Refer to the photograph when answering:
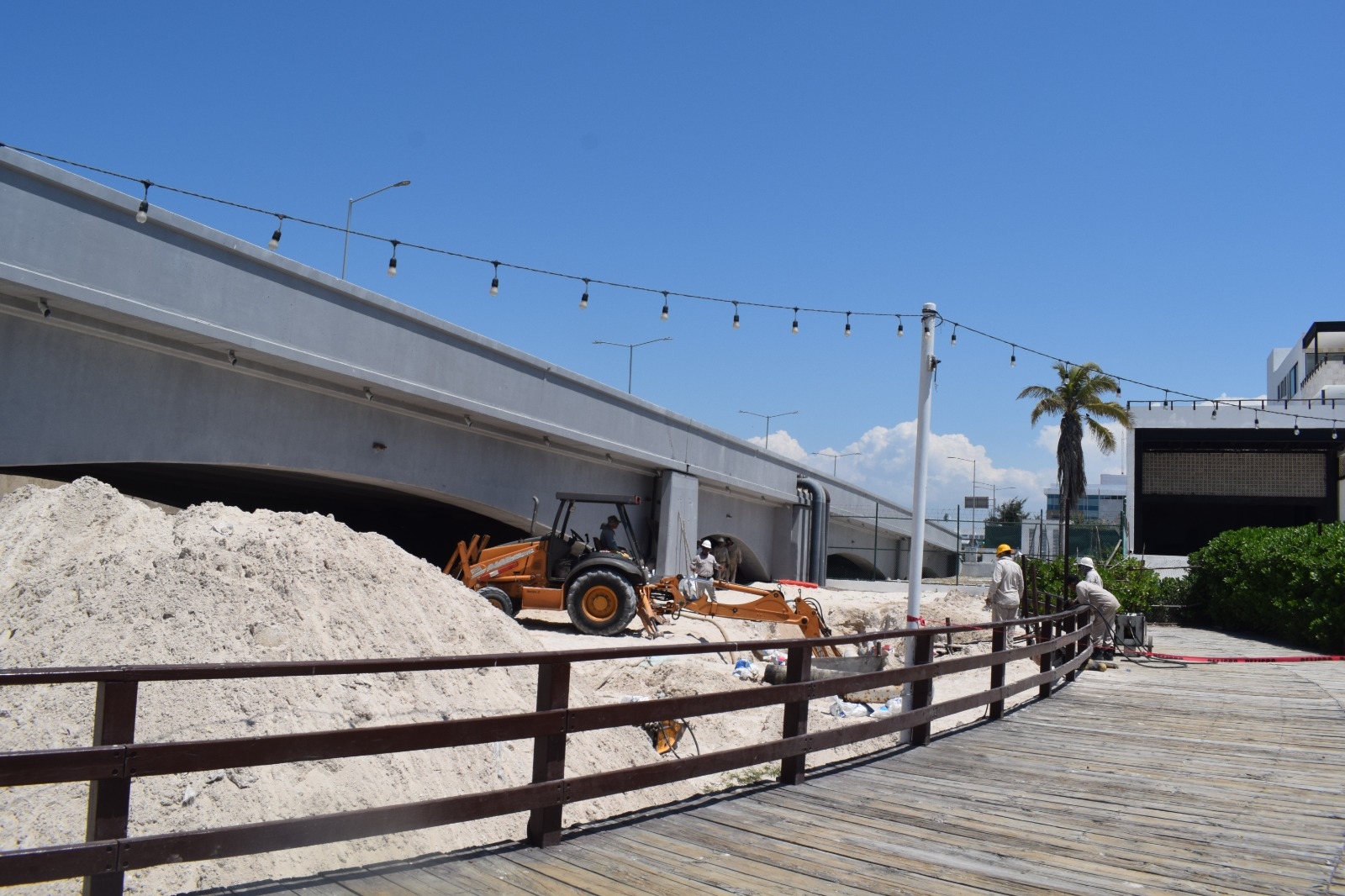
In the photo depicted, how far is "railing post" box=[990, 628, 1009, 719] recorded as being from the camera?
34.4ft

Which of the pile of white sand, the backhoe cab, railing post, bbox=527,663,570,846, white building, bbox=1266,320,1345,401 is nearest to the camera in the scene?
railing post, bbox=527,663,570,846

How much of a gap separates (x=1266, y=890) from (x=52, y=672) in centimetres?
563

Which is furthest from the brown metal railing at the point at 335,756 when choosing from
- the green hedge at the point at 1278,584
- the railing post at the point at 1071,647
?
the green hedge at the point at 1278,584

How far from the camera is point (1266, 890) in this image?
5145mm


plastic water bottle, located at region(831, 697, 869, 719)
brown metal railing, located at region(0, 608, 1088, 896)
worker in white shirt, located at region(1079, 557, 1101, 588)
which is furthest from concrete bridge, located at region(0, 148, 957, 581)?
brown metal railing, located at region(0, 608, 1088, 896)

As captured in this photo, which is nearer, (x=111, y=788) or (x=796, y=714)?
(x=111, y=788)

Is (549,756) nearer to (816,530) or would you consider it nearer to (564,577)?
(564,577)

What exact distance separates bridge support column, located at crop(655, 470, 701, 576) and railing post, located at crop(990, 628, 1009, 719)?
18.5m

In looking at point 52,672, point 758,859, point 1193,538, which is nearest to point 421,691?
point 758,859

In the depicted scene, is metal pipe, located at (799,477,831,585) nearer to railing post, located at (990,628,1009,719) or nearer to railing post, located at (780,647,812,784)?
railing post, located at (990,628,1009,719)

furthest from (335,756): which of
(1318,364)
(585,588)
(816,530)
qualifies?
(1318,364)

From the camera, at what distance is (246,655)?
955cm

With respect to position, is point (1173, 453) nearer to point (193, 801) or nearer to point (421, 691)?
point (421, 691)

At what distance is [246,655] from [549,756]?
5.26 meters
